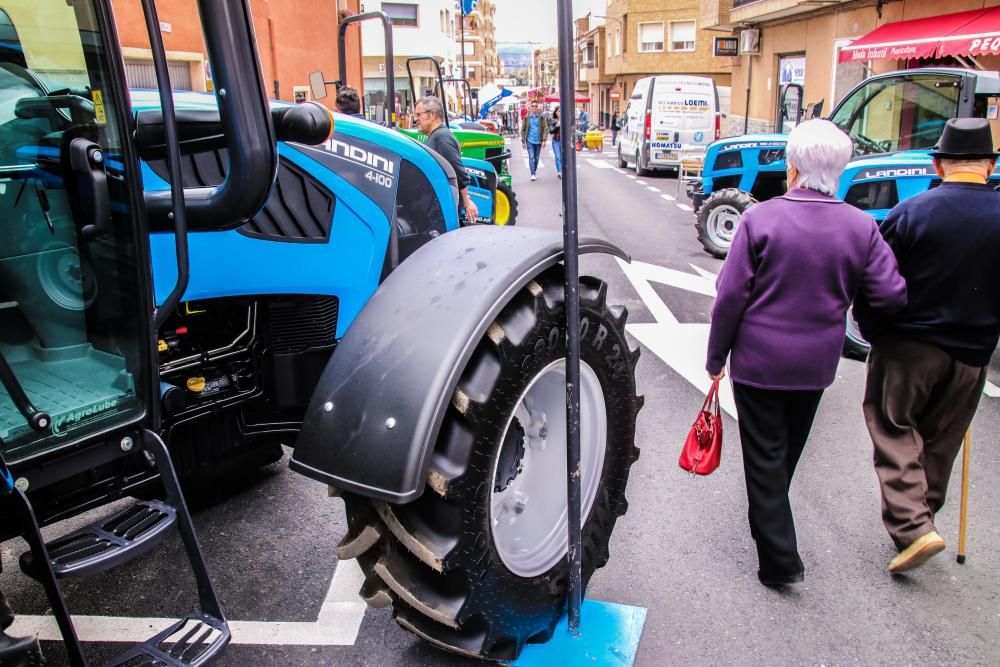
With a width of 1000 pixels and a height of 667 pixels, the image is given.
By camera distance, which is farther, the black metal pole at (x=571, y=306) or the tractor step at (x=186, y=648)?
the black metal pole at (x=571, y=306)

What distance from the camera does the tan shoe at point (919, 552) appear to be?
3314 mm

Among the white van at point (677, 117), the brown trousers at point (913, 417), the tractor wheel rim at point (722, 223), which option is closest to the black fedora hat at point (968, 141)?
the brown trousers at point (913, 417)

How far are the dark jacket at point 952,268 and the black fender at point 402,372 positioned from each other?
1.61 m

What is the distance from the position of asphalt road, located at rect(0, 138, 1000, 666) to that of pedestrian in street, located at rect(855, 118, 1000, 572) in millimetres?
275

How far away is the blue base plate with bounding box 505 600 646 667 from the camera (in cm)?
289

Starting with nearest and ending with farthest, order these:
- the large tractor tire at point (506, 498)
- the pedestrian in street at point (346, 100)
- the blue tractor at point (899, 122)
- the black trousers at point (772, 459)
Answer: the large tractor tire at point (506, 498) < the black trousers at point (772, 459) < the blue tractor at point (899, 122) < the pedestrian in street at point (346, 100)

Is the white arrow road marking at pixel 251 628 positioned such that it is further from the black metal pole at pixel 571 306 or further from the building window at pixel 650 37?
the building window at pixel 650 37

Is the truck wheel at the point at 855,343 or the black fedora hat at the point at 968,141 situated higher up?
the black fedora hat at the point at 968,141

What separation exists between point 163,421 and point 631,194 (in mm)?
16096

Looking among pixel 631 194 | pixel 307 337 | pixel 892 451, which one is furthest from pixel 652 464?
pixel 631 194

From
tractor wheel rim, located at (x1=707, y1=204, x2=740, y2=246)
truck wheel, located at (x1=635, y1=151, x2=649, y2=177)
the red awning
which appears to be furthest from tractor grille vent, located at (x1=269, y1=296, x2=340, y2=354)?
truck wheel, located at (x1=635, y1=151, x2=649, y2=177)

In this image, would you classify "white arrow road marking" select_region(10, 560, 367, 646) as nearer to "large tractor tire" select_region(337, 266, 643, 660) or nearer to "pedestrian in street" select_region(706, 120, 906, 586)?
"large tractor tire" select_region(337, 266, 643, 660)

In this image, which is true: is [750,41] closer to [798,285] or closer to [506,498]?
[798,285]

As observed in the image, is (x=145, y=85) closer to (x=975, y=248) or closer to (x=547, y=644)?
(x=547, y=644)
